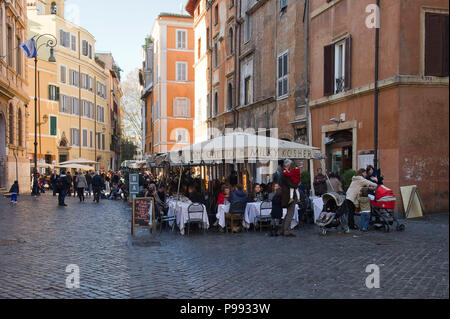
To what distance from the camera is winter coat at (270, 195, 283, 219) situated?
10.7m

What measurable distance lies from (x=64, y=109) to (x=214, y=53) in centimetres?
2167

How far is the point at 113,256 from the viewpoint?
8266 mm

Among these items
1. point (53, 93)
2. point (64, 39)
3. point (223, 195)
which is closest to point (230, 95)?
point (223, 195)

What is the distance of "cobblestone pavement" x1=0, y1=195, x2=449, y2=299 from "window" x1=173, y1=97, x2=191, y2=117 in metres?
34.6

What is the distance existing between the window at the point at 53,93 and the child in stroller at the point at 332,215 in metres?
39.1

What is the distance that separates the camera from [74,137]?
49188mm

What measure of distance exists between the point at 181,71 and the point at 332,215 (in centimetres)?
3747

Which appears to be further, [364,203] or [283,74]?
[283,74]

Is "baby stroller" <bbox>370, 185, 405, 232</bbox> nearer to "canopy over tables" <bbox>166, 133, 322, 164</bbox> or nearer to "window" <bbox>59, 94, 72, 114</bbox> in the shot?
"canopy over tables" <bbox>166, 133, 322, 164</bbox>

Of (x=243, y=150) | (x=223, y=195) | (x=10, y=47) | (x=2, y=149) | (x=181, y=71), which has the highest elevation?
(x=181, y=71)

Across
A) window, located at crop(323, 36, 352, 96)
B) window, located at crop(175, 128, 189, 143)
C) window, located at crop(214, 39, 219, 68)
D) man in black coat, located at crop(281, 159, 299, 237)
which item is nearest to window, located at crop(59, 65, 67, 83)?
window, located at crop(175, 128, 189, 143)

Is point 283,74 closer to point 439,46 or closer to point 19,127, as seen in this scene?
point 439,46

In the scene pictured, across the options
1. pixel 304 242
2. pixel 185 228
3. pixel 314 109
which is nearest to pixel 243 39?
pixel 314 109

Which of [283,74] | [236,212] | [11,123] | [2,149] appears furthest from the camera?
[11,123]
